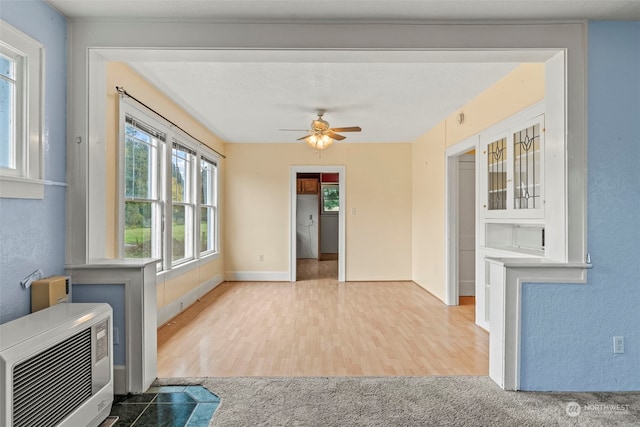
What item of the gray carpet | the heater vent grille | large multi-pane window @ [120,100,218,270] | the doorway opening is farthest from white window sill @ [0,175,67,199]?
the doorway opening

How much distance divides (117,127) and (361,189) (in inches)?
166

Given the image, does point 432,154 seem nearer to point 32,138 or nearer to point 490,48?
point 490,48

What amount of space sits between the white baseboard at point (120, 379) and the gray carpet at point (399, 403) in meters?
0.25

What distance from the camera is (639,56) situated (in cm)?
233

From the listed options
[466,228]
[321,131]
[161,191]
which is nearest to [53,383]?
[161,191]

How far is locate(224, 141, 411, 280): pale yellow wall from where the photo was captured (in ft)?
20.7

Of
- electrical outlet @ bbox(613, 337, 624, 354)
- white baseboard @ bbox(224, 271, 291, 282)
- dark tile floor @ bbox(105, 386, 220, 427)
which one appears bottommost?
dark tile floor @ bbox(105, 386, 220, 427)

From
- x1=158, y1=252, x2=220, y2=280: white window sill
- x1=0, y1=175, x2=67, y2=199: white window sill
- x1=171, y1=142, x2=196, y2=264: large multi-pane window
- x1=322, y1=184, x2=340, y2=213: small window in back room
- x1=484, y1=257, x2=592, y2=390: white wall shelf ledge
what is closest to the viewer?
x1=0, y1=175, x2=67, y2=199: white window sill

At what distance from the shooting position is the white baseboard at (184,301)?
378 centimetres

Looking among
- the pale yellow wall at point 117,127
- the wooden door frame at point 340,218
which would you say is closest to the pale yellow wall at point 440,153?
the wooden door frame at point 340,218

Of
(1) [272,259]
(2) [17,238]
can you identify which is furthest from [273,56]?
(1) [272,259]

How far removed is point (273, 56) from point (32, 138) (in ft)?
5.19

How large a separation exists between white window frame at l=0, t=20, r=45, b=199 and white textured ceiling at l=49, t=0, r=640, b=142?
1.49 ft

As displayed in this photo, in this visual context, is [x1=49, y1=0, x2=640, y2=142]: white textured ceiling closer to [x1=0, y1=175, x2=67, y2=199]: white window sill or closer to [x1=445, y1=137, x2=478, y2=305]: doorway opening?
[x1=445, y1=137, x2=478, y2=305]: doorway opening
